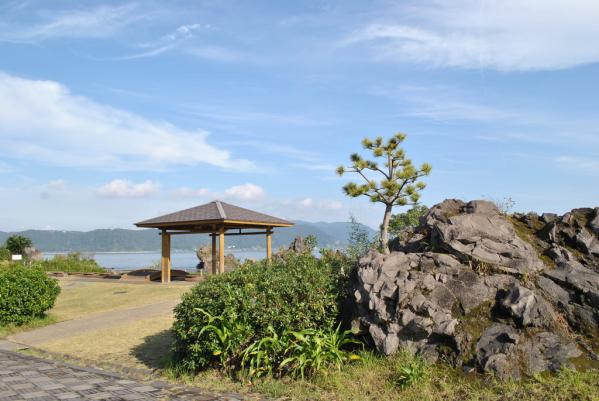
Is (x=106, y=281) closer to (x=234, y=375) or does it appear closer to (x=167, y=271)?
(x=167, y=271)

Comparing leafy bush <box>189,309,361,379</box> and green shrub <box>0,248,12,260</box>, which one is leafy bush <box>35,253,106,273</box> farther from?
leafy bush <box>189,309,361,379</box>

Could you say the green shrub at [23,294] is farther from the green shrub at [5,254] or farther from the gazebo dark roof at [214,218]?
the green shrub at [5,254]

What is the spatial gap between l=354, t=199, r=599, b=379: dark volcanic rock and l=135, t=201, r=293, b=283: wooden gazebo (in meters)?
11.5

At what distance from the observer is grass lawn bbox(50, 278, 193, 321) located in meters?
12.8

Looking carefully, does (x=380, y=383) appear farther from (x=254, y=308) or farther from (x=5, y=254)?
(x=5, y=254)

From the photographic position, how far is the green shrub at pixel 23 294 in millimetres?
10711

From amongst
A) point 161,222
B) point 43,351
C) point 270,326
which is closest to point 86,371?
point 43,351

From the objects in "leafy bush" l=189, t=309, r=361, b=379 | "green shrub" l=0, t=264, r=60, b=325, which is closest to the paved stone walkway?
"leafy bush" l=189, t=309, r=361, b=379

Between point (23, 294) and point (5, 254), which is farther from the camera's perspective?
point (5, 254)

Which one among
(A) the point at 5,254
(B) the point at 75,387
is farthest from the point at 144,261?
(B) the point at 75,387

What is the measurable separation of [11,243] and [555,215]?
3335 centimetres

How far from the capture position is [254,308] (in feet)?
20.3

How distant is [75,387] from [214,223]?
39.4ft

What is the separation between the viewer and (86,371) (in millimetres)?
6852
